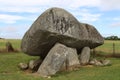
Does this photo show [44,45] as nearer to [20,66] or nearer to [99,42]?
[20,66]

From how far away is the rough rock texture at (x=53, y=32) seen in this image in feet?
87.0

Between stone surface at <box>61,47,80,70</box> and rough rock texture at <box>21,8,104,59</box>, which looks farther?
stone surface at <box>61,47,80,70</box>

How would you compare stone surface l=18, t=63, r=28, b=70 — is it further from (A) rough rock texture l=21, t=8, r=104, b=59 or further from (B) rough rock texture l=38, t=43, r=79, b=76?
(B) rough rock texture l=38, t=43, r=79, b=76

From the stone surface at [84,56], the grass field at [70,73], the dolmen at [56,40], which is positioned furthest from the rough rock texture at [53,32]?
the grass field at [70,73]

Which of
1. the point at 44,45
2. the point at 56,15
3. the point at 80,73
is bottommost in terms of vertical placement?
the point at 80,73

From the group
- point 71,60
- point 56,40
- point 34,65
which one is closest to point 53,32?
point 56,40

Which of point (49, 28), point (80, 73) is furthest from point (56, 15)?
point (80, 73)

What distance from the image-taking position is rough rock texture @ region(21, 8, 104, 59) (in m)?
26.5

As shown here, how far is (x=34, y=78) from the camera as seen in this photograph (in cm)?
2216

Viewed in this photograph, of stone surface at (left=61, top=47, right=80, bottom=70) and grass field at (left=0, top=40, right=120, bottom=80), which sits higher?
stone surface at (left=61, top=47, right=80, bottom=70)

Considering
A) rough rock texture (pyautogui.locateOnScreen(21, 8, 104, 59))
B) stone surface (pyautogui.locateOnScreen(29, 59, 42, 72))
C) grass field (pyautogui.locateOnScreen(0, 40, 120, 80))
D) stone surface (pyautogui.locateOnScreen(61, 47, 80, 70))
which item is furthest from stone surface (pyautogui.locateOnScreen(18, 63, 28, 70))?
stone surface (pyautogui.locateOnScreen(61, 47, 80, 70))

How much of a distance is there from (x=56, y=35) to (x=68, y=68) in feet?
8.62

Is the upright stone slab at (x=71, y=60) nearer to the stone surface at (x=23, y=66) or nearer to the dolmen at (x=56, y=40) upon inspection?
the dolmen at (x=56, y=40)

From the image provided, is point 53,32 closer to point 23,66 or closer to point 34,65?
point 34,65
